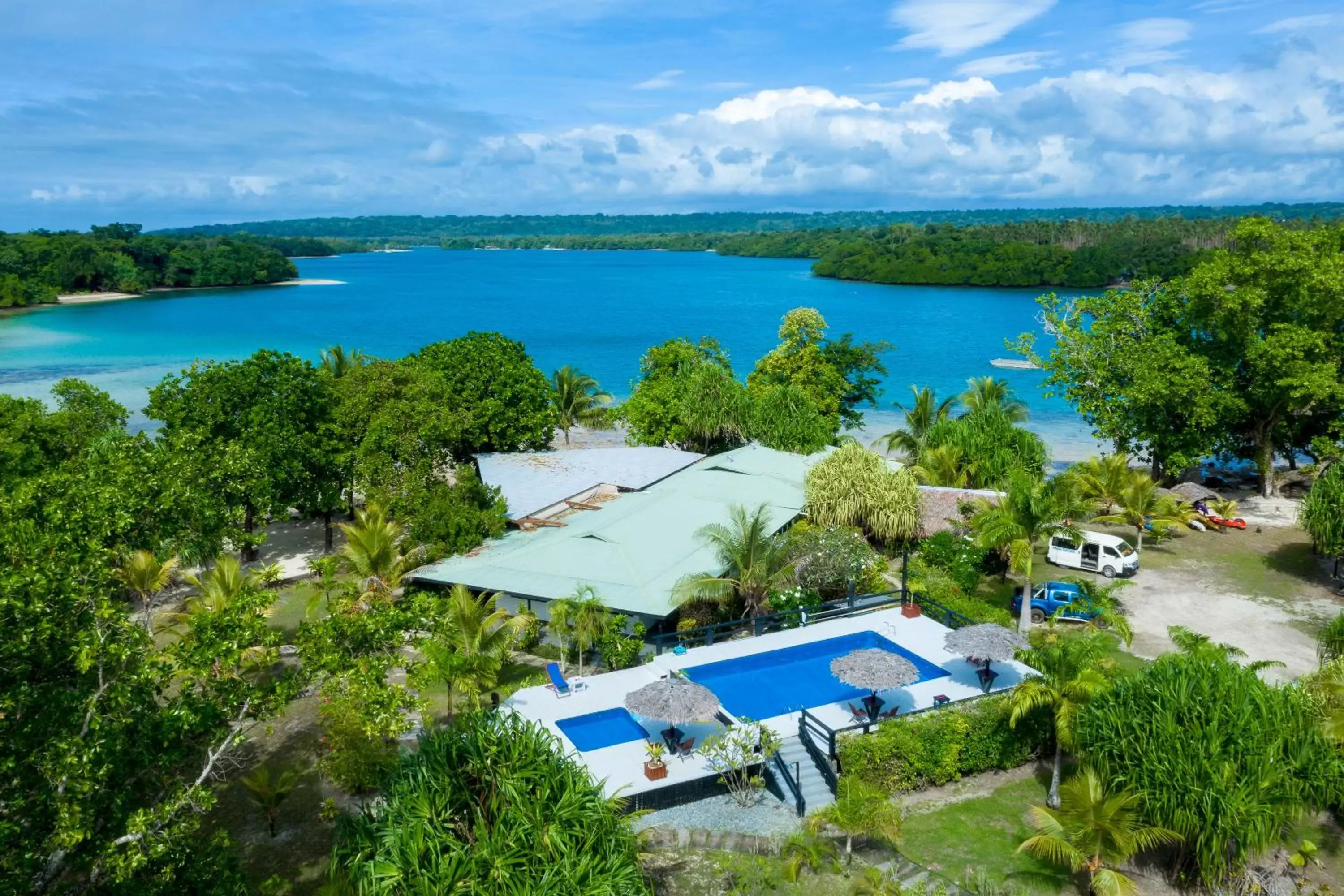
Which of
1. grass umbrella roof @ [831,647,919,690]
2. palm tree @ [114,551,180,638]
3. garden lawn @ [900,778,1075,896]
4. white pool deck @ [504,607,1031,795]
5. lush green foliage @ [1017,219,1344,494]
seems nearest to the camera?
garden lawn @ [900,778,1075,896]

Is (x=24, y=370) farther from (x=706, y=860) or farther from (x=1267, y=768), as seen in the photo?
(x=1267, y=768)

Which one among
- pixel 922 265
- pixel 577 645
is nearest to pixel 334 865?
pixel 577 645

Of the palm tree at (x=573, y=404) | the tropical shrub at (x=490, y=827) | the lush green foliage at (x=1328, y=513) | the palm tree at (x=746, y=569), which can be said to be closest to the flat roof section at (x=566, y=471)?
the palm tree at (x=746, y=569)

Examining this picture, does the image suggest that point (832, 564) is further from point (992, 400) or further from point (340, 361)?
point (340, 361)

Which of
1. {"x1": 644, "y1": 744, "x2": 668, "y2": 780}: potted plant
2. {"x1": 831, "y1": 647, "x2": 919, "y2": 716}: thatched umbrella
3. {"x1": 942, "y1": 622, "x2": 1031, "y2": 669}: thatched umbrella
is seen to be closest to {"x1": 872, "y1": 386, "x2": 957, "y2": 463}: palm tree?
{"x1": 942, "y1": 622, "x2": 1031, "y2": 669}: thatched umbrella

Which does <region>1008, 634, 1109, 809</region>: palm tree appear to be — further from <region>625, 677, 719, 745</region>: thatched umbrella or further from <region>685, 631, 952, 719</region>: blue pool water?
<region>625, 677, 719, 745</region>: thatched umbrella

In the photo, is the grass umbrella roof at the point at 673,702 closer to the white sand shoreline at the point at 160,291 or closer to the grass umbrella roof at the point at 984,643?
the grass umbrella roof at the point at 984,643
